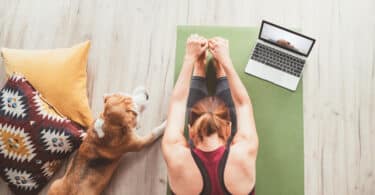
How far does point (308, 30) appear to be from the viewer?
2027 millimetres

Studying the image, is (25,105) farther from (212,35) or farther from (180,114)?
(212,35)

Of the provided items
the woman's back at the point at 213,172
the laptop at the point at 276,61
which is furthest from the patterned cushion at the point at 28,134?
the laptop at the point at 276,61

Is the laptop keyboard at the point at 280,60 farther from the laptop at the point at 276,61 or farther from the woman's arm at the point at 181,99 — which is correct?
the woman's arm at the point at 181,99

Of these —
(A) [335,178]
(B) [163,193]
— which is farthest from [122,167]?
(A) [335,178]

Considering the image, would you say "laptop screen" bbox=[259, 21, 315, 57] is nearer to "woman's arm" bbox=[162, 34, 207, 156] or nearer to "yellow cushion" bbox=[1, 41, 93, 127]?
"woman's arm" bbox=[162, 34, 207, 156]

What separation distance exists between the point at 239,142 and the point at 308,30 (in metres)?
0.79

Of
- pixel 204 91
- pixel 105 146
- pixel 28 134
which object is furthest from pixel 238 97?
pixel 28 134

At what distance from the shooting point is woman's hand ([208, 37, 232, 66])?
185 cm

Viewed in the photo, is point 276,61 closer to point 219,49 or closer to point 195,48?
point 219,49

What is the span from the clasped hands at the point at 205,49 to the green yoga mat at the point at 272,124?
14 cm

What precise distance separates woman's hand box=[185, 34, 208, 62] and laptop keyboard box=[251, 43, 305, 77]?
0.29 meters

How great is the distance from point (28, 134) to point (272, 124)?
1173mm

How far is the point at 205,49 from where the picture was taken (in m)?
1.88

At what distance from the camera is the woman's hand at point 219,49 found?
6.08ft
